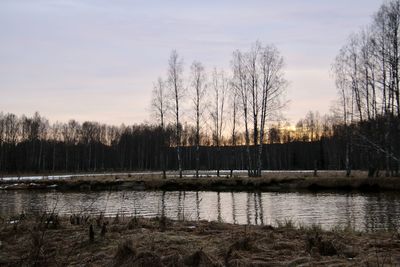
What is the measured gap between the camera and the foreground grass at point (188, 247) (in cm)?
659

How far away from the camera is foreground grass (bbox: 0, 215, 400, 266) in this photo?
259 inches

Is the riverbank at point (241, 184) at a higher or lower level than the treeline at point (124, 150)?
lower

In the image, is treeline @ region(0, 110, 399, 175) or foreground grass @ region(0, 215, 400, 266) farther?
treeline @ region(0, 110, 399, 175)

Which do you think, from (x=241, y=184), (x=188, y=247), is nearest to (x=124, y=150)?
(x=241, y=184)

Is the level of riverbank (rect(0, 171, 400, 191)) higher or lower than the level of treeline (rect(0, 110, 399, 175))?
lower

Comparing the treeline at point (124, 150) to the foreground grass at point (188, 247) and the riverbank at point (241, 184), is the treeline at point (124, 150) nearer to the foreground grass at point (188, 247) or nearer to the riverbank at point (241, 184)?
the riverbank at point (241, 184)

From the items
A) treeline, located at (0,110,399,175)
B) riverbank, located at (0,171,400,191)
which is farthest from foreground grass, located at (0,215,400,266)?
treeline, located at (0,110,399,175)

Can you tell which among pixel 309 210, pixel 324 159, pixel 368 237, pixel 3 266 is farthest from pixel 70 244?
pixel 324 159

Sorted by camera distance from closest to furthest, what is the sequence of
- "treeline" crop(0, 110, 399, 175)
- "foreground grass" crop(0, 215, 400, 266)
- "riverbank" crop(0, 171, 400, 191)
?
"foreground grass" crop(0, 215, 400, 266)
"riverbank" crop(0, 171, 400, 191)
"treeline" crop(0, 110, 399, 175)

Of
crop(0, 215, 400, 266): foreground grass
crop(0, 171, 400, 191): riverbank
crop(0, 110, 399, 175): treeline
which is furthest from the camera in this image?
crop(0, 110, 399, 175): treeline

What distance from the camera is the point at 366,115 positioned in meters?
36.9

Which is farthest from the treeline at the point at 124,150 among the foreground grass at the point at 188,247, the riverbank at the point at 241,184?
the foreground grass at the point at 188,247

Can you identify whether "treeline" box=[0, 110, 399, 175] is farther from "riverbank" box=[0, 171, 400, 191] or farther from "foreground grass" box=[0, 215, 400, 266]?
"foreground grass" box=[0, 215, 400, 266]

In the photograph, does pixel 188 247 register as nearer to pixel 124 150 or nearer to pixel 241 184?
pixel 241 184
